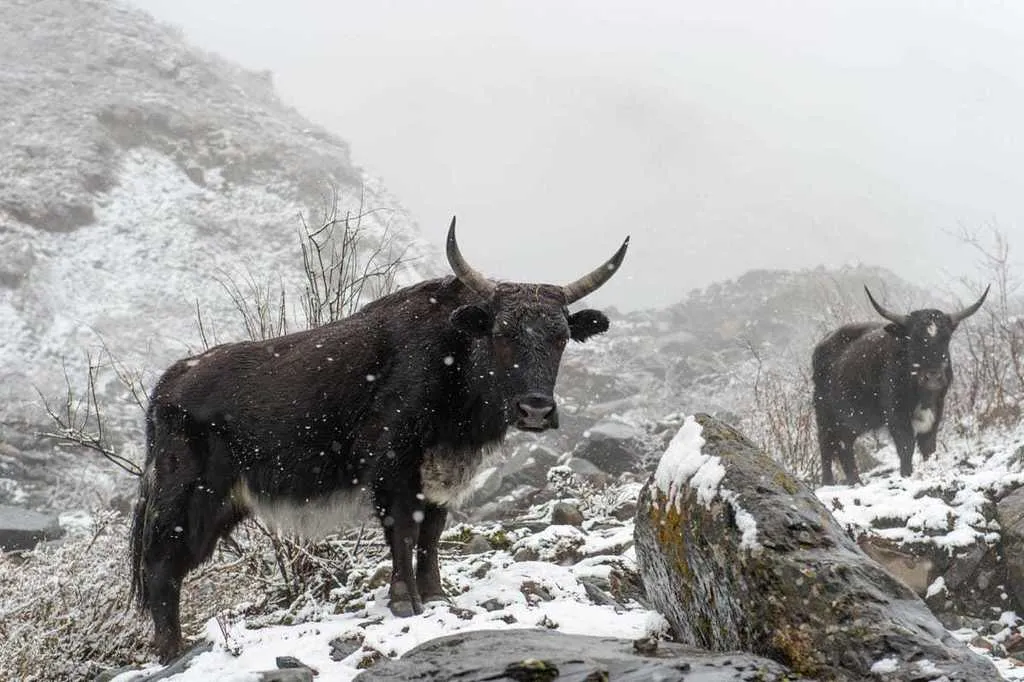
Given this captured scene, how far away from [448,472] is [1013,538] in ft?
13.1

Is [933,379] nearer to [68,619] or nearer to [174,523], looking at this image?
[174,523]

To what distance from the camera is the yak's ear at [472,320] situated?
4770 millimetres

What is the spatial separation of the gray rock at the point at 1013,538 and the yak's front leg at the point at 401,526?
13.1 feet

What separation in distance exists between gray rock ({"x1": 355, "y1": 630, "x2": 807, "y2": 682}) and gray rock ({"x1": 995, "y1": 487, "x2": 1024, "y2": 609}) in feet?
11.6

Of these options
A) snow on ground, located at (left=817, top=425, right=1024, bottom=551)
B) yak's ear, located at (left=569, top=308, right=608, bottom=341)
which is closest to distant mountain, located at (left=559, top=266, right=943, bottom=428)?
snow on ground, located at (left=817, top=425, right=1024, bottom=551)

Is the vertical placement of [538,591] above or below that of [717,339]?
below

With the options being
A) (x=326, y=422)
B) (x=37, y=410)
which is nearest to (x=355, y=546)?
(x=326, y=422)

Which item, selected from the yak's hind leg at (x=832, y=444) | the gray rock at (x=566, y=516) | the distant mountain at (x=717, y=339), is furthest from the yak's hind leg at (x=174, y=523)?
the distant mountain at (x=717, y=339)

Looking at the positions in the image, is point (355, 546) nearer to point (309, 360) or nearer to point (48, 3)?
point (309, 360)

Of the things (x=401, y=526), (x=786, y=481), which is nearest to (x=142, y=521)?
(x=401, y=526)

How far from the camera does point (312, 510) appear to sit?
5.02 metres

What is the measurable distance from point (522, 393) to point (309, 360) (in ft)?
4.75

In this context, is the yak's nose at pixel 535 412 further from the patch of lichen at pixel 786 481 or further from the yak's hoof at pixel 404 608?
the patch of lichen at pixel 786 481

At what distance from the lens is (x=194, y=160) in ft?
101
